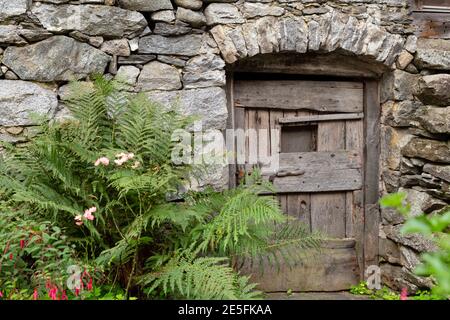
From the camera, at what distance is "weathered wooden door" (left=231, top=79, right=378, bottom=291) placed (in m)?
4.23

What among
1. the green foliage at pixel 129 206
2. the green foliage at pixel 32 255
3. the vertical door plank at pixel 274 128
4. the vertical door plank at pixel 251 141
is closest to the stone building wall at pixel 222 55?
the green foliage at pixel 129 206

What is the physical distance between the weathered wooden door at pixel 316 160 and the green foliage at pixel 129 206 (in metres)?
0.81

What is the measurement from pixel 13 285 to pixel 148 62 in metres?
1.83

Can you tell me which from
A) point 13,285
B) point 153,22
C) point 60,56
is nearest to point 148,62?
point 153,22

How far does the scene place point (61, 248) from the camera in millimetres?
2951

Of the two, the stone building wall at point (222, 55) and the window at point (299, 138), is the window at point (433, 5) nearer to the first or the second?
the stone building wall at point (222, 55)

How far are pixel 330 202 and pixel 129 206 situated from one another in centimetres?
195

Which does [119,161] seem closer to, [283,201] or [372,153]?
[283,201]

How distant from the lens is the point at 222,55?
3832mm

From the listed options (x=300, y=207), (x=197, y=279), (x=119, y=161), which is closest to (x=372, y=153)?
(x=300, y=207)

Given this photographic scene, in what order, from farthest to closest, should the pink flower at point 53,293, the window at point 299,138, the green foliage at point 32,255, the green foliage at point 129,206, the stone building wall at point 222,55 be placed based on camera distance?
1. the window at point 299,138
2. the stone building wall at point 222,55
3. the green foliage at point 129,206
4. the green foliage at point 32,255
5. the pink flower at point 53,293

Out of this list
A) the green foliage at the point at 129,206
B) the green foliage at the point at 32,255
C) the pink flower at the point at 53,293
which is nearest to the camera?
the pink flower at the point at 53,293

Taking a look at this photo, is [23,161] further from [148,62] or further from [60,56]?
[148,62]

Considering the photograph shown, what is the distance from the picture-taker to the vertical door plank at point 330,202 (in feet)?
14.2
